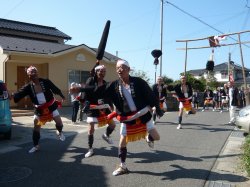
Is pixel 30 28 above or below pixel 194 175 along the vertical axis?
above

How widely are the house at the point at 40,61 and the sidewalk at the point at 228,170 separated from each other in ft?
40.2

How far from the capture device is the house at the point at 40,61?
16.9 metres

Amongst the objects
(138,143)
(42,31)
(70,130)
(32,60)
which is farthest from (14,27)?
(138,143)

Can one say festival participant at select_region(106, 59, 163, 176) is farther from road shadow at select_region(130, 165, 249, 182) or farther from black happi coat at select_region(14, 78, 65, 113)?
Result: black happi coat at select_region(14, 78, 65, 113)

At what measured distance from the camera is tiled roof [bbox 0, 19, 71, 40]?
2388cm

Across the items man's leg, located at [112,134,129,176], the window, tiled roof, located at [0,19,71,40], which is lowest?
man's leg, located at [112,134,129,176]

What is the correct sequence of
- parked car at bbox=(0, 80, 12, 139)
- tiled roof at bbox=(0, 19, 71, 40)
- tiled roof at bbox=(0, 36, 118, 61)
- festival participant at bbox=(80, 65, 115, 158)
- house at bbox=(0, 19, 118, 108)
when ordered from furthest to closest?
tiled roof at bbox=(0, 19, 71, 40)
house at bbox=(0, 19, 118, 108)
tiled roof at bbox=(0, 36, 118, 61)
parked car at bbox=(0, 80, 12, 139)
festival participant at bbox=(80, 65, 115, 158)

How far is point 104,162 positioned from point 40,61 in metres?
13.2

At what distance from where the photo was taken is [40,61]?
1836cm

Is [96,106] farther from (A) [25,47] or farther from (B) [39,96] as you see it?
(A) [25,47]

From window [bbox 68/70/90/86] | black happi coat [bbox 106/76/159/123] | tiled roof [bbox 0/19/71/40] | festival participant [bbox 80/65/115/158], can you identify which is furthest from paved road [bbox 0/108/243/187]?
tiled roof [bbox 0/19/71/40]

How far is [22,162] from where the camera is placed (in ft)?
20.9

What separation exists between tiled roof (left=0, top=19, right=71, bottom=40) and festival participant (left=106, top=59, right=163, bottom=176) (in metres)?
19.7

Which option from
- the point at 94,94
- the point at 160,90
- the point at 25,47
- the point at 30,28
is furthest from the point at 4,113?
the point at 30,28
